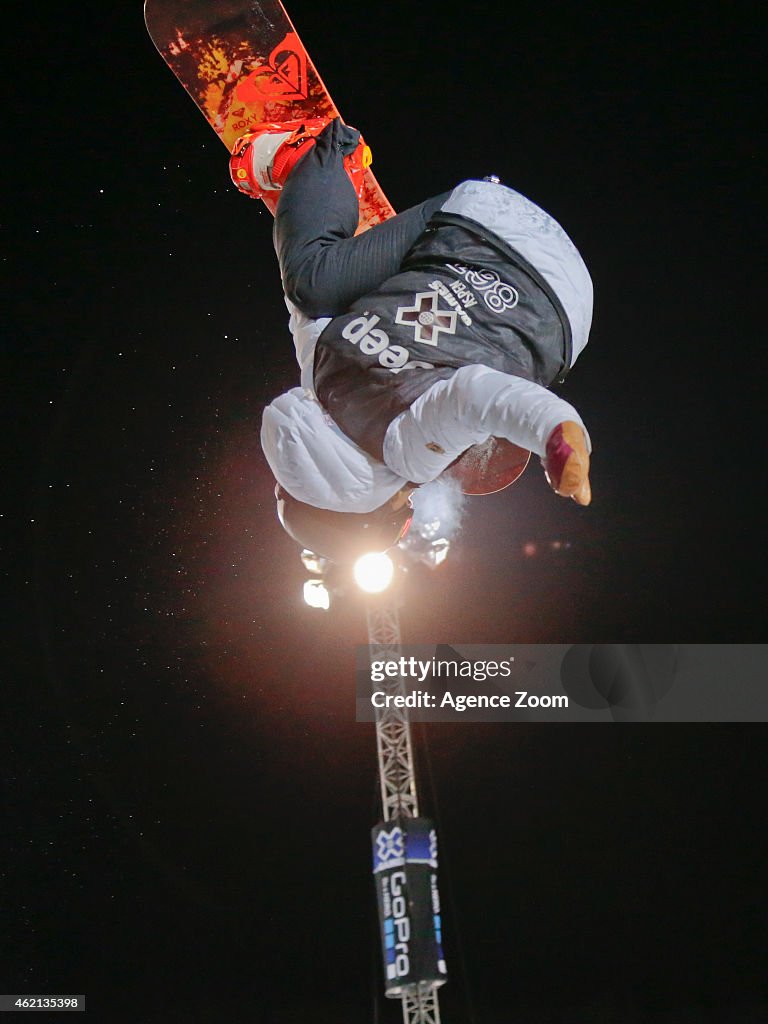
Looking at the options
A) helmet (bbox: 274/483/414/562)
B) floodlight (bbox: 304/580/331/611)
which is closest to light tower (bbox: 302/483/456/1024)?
floodlight (bbox: 304/580/331/611)

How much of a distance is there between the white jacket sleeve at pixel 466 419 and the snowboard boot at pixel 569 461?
0.02 meters

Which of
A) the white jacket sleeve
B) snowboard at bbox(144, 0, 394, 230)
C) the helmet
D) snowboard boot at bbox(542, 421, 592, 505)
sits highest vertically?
snowboard at bbox(144, 0, 394, 230)

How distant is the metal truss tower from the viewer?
4762mm

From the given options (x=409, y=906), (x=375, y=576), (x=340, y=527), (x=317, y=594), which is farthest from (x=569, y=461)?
(x=409, y=906)

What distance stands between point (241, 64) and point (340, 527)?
111cm

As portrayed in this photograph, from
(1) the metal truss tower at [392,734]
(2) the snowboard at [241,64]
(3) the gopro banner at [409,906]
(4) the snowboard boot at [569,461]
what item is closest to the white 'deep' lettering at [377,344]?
(4) the snowboard boot at [569,461]

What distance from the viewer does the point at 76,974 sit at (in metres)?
4.71

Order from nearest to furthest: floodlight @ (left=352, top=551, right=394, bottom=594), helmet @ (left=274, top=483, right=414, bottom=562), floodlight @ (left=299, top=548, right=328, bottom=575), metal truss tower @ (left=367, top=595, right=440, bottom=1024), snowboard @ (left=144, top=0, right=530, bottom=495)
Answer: helmet @ (left=274, top=483, right=414, bottom=562) < floodlight @ (left=299, top=548, right=328, bottom=575) < snowboard @ (left=144, top=0, right=530, bottom=495) < floodlight @ (left=352, top=551, right=394, bottom=594) < metal truss tower @ (left=367, top=595, right=440, bottom=1024)

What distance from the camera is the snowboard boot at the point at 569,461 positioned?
1.17 meters

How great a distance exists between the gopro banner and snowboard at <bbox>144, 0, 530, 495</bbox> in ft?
11.1

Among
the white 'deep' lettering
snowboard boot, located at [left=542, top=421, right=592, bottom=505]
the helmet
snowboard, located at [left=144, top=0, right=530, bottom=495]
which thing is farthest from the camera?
snowboard, located at [left=144, top=0, right=530, bottom=495]

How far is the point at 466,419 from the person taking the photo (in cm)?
136

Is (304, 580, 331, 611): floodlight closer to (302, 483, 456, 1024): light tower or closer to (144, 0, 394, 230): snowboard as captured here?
(144, 0, 394, 230): snowboard

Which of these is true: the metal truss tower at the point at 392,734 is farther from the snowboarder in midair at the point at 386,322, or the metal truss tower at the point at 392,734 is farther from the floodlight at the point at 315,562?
the snowboarder in midair at the point at 386,322
